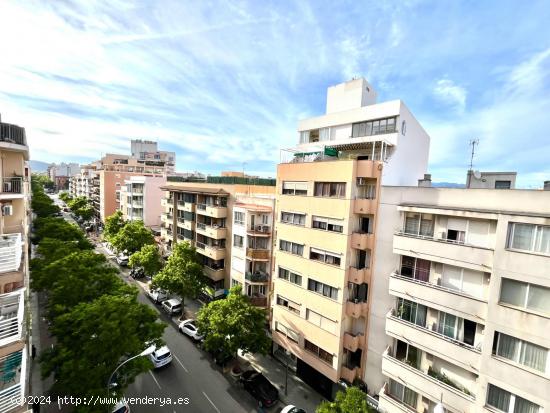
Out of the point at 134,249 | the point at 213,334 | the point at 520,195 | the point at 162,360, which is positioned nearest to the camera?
the point at 520,195

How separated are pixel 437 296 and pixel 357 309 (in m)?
5.93

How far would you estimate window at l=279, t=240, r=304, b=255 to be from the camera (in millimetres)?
22875

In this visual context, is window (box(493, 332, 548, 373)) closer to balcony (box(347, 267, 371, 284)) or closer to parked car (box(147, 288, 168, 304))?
balcony (box(347, 267, 371, 284))

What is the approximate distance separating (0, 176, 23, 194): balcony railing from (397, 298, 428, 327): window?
28.2 metres

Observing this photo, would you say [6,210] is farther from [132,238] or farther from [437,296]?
[437,296]

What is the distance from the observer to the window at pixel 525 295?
471 inches

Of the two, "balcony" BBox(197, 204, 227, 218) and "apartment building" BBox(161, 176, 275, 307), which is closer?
"apartment building" BBox(161, 176, 275, 307)

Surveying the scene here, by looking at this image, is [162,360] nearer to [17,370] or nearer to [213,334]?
[213,334]

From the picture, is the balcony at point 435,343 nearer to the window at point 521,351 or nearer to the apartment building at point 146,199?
the window at point 521,351

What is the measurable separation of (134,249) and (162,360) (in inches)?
1047

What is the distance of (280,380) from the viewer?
23.7 metres

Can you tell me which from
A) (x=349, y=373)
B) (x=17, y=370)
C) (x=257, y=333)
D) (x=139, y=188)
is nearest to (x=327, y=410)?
(x=349, y=373)

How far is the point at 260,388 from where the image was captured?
21.5 m

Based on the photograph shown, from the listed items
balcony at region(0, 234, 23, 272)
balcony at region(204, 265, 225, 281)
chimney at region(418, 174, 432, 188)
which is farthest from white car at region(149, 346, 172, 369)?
chimney at region(418, 174, 432, 188)
